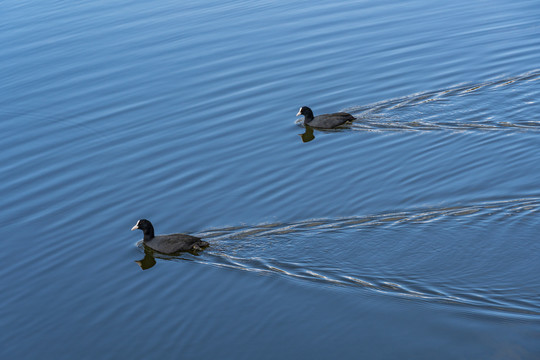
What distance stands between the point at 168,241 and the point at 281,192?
284cm

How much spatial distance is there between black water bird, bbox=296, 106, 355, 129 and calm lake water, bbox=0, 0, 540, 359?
23 centimetres

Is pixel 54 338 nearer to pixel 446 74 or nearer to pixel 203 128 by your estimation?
pixel 203 128

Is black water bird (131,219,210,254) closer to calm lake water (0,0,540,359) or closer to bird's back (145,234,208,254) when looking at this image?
bird's back (145,234,208,254)

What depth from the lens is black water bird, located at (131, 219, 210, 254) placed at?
13312 mm

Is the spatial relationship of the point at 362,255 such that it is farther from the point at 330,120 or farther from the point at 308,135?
the point at 330,120

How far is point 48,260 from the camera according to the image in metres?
14.0

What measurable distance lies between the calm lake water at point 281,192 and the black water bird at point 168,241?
8.8 inches

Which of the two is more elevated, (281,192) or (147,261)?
(281,192)

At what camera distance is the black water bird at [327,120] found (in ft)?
60.2

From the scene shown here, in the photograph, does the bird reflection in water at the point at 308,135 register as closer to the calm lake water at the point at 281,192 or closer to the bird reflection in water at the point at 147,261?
the calm lake water at the point at 281,192

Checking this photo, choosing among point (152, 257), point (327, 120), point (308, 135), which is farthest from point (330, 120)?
point (152, 257)

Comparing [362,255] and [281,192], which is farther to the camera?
[281,192]

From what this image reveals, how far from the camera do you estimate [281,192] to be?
15.3 m

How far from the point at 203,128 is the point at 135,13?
1481 cm
